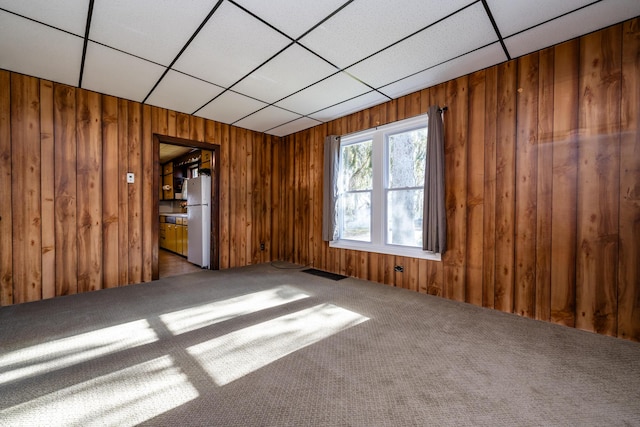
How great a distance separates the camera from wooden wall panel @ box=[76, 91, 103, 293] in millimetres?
3336

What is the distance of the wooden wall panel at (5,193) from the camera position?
2869 mm

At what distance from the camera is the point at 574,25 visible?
2.18 metres

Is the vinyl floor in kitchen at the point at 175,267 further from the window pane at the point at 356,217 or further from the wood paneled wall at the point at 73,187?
the window pane at the point at 356,217

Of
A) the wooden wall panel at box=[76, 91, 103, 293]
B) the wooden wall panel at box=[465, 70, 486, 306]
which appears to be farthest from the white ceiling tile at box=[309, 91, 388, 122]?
the wooden wall panel at box=[76, 91, 103, 293]

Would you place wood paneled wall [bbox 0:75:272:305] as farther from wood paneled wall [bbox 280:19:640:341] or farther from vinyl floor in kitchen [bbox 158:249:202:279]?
wood paneled wall [bbox 280:19:640:341]

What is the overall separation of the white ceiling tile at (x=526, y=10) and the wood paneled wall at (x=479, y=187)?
538 mm

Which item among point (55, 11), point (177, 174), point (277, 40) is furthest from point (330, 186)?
point (177, 174)

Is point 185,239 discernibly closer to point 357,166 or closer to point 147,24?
point 357,166

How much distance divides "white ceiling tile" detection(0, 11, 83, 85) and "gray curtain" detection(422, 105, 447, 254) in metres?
3.57

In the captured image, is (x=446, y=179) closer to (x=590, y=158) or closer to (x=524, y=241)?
(x=524, y=241)

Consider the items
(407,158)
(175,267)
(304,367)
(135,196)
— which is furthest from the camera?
(175,267)

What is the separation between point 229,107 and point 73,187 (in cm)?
219

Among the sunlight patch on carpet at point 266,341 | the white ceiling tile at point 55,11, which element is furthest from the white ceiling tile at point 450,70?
the white ceiling tile at point 55,11

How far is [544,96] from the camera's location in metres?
2.52
